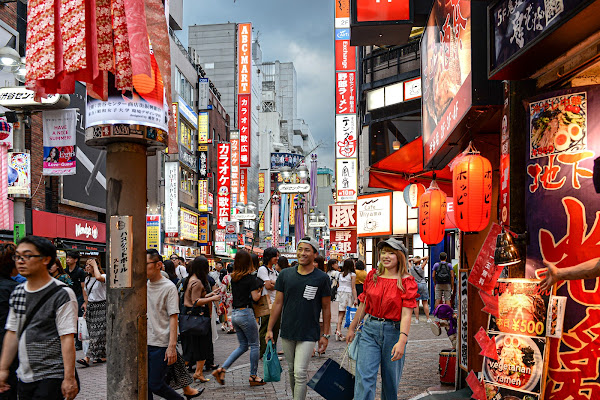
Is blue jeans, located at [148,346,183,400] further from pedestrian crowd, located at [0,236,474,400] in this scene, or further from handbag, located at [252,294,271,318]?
handbag, located at [252,294,271,318]

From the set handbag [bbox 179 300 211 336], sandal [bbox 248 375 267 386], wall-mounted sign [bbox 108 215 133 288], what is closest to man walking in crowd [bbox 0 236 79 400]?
wall-mounted sign [bbox 108 215 133 288]

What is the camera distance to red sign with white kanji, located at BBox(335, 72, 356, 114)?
29.1 meters

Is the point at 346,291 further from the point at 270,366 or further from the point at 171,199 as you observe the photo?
the point at 171,199

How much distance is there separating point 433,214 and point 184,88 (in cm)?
3728

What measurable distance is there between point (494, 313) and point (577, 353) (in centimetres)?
83

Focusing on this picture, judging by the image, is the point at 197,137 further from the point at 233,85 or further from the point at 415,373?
the point at 415,373

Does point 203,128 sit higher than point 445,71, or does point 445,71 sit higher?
point 203,128

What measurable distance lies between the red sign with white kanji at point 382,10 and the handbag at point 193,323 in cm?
539

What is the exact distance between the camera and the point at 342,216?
1214 inches

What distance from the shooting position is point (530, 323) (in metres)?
4.95

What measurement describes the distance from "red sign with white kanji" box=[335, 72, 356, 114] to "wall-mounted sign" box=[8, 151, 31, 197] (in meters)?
15.7

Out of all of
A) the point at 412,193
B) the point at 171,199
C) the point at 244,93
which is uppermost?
the point at 244,93

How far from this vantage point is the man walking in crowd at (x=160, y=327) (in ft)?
20.8

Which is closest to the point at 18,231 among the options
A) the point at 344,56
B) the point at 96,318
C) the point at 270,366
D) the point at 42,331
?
the point at 96,318
